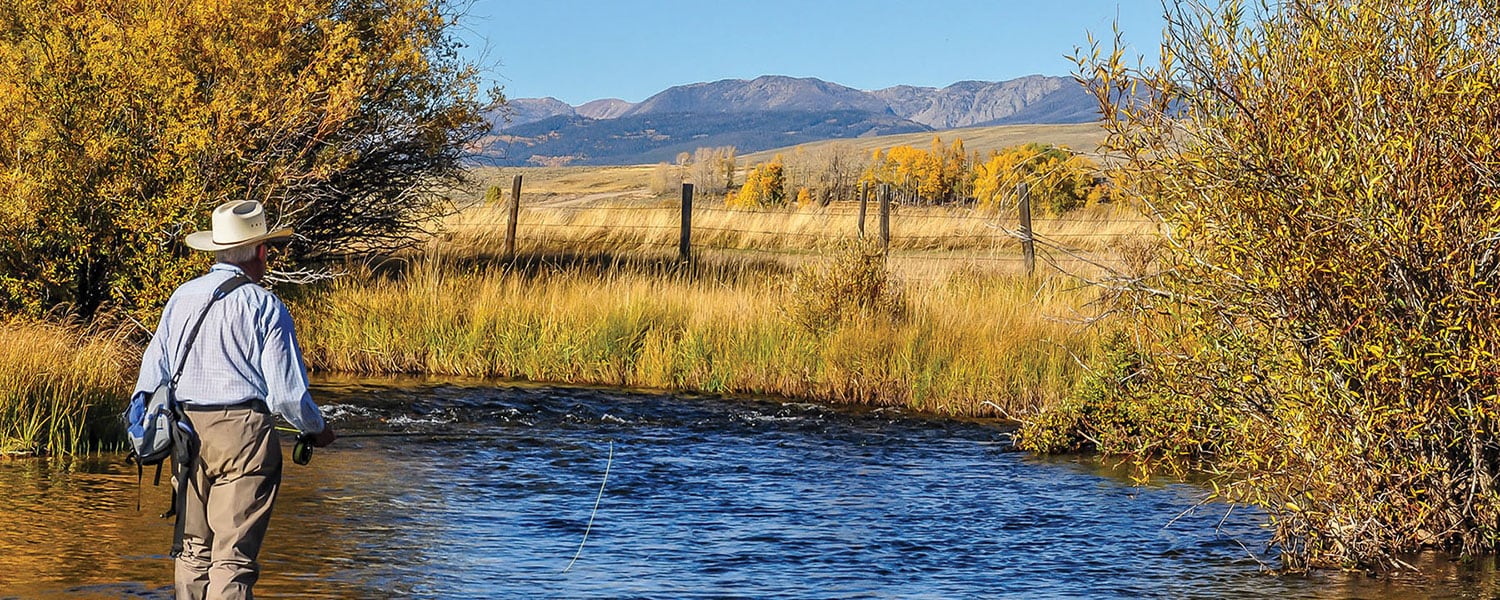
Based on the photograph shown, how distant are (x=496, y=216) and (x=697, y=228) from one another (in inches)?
165

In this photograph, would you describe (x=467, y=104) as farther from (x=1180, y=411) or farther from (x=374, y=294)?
(x=1180, y=411)

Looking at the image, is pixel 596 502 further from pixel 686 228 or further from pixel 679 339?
pixel 686 228

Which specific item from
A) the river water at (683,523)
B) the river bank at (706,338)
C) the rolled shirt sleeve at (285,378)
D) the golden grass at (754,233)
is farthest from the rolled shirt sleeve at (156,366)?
the golden grass at (754,233)

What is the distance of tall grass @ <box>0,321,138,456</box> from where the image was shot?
10766mm

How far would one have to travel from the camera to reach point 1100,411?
11750mm

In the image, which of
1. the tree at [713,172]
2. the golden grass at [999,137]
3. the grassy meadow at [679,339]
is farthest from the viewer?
the golden grass at [999,137]

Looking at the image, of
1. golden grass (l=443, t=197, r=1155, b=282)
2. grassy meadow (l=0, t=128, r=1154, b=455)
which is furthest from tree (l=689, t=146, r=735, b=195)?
grassy meadow (l=0, t=128, r=1154, b=455)

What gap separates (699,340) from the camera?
1539 cm

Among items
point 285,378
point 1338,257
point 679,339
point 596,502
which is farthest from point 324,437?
point 679,339

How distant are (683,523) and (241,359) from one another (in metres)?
3.74

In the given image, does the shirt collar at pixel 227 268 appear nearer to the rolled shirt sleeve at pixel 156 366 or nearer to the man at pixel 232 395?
the man at pixel 232 395

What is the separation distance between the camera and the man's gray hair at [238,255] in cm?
612

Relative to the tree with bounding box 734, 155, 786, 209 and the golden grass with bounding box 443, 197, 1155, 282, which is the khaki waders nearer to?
the golden grass with bounding box 443, 197, 1155, 282

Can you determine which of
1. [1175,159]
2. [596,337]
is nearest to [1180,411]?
[1175,159]
